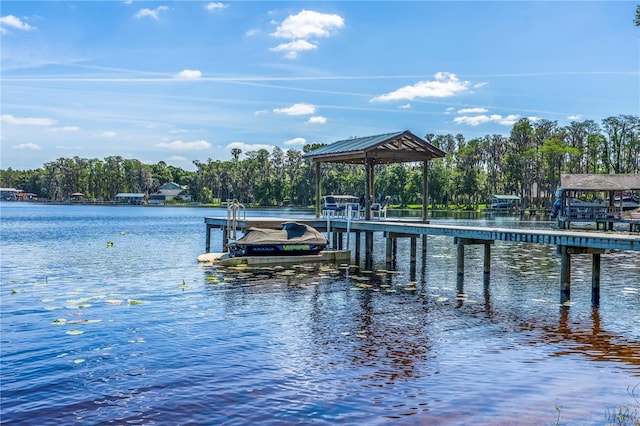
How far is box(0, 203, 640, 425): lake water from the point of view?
8242mm

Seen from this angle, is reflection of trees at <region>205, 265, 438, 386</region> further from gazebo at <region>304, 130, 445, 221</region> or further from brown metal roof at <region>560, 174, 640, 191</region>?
brown metal roof at <region>560, 174, 640, 191</region>

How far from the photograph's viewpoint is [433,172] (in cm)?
9188

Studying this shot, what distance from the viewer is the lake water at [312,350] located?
8242 millimetres

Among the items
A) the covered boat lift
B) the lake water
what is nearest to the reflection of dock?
the lake water

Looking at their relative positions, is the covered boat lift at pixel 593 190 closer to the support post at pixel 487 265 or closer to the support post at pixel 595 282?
the support post at pixel 487 265

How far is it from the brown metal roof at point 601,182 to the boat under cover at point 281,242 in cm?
2535

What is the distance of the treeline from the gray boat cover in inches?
1127

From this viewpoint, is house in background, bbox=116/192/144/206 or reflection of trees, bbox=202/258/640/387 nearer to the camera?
reflection of trees, bbox=202/258/640/387

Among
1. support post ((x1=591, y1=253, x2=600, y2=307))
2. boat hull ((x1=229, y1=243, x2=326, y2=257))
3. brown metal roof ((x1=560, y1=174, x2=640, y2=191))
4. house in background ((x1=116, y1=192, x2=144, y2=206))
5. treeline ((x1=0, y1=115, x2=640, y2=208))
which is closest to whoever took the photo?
support post ((x1=591, y1=253, x2=600, y2=307))

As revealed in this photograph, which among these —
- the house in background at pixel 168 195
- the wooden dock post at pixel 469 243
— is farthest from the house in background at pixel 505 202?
the house in background at pixel 168 195

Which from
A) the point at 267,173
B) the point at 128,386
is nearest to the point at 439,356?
the point at 128,386

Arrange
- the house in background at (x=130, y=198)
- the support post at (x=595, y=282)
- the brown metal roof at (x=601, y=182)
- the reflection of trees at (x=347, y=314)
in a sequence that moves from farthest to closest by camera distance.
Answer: the house in background at (x=130, y=198), the brown metal roof at (x=601, y=182), the support post at (x=595, y=282), the reflection of trees at (x=347, y=314)

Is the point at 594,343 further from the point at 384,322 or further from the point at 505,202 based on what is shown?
the point at 505,202

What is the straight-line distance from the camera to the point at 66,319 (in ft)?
45.0
